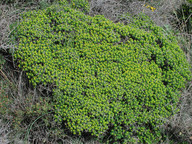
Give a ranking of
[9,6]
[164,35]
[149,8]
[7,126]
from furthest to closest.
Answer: [149,8], [9,6], [164,35], [7,126]

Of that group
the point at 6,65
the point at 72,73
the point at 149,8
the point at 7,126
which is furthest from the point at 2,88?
the point at 149,8

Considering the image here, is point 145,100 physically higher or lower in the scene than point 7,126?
higher

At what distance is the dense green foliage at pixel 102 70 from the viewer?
12.5 feet

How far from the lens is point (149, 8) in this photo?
5.46 m

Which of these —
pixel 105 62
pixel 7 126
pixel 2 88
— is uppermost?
pixel 105 62

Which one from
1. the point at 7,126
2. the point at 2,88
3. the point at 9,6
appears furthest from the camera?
the point at 9,6

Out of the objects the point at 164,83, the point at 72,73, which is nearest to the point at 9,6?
the point at 72,73

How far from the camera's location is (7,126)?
3.94 m

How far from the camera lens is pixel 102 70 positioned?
160 inches

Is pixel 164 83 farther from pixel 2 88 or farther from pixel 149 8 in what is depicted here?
pixel 2 88

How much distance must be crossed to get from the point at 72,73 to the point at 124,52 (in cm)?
124

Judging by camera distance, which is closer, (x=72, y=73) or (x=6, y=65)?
(x=72, y=73)

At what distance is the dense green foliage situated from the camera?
12.5 ft

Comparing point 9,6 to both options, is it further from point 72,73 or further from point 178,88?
point 178,88
